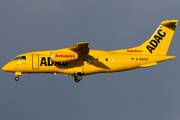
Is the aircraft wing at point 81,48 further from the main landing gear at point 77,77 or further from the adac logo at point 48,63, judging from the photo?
the main landing gear at point 77,77

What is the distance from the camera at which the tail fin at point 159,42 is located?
27108 mm

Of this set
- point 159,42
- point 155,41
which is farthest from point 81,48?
point 159,42

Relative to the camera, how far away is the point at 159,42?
89.5ft

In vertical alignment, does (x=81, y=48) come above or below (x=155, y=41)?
below

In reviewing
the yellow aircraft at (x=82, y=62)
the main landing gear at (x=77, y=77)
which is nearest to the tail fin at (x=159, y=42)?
the yellow aircraft at (x=82, y=62)

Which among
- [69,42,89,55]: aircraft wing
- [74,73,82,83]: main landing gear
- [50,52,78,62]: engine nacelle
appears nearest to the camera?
[69,42,89,55]: aircraft wing

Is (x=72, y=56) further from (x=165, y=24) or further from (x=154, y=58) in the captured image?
(x=165, y=24)

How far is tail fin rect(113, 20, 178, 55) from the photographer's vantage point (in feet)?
88.9

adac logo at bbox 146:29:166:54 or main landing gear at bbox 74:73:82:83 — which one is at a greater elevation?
adac logo at bbox 146:29:166:54

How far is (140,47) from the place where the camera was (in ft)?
89.6

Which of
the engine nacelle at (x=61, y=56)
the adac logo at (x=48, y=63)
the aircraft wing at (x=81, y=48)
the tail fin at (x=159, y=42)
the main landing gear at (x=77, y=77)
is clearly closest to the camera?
the aircraft wing at (x=81, y=48)

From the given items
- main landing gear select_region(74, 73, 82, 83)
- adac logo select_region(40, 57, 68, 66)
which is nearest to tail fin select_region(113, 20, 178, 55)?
main landing gear select_region(74, 73, 82, 83)

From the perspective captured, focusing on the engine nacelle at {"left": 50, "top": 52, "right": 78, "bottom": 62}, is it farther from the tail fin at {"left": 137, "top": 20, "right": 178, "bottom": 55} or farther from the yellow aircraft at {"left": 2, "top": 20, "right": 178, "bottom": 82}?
the tail fin at {"left": 137, "top": 20, "right": 178, "bottom": 55}

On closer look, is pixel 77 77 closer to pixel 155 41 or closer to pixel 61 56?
pixel 61 56
